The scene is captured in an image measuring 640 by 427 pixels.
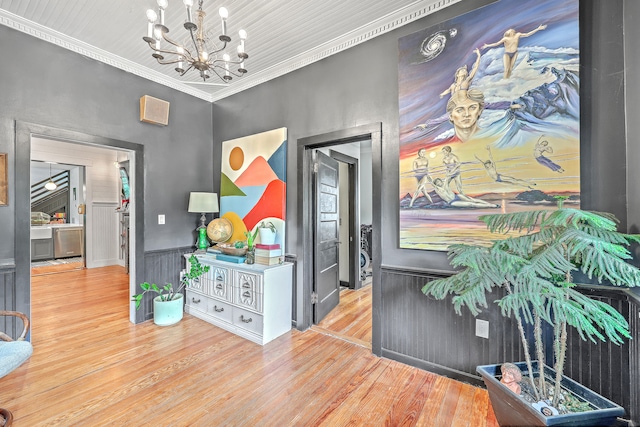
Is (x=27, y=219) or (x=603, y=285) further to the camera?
(x=27, y=219)

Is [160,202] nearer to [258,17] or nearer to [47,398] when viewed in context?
[47,398]

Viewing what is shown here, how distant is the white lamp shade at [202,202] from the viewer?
349 cm

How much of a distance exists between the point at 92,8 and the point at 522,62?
11.5 feet

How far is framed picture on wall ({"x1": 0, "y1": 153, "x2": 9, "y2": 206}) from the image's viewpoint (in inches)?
95.2

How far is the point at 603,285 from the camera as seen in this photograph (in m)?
1.69

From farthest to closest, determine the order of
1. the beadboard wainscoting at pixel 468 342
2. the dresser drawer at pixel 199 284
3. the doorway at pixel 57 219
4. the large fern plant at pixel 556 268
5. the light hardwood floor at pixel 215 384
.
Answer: the doorway at pixel 57 219 < the dresser drawer at pixel 199 284 < the light hardwood floor at pixel 215 384 < the beadboard wainscoting at pixel 468 342 < the large fern plant at pixel 556 268

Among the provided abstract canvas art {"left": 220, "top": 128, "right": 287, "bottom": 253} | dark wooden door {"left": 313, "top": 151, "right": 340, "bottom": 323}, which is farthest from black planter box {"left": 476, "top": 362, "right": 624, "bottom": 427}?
abstract canvas art {"left": 220, "top": 128, "right": 287, "bottom": 253}

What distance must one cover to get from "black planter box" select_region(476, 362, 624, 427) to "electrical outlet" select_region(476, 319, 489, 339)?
1.25ft

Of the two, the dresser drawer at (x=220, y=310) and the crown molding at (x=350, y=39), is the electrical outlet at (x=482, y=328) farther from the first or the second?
the crown molding at (x=350, y=39)

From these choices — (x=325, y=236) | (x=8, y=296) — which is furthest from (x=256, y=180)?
(x=8, y=296)

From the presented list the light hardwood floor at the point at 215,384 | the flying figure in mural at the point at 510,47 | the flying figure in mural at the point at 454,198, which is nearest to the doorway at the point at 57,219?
the light hardwood floor at the point at 215,384

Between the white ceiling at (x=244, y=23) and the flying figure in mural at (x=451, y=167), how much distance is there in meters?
1.23

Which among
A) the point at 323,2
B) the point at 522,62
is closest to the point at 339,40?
the point at 323,2

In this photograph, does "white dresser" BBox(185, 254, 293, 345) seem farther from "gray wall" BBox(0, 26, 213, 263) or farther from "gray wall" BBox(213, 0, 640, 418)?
"gray wall" BBox(0, 26, 213, 263)
